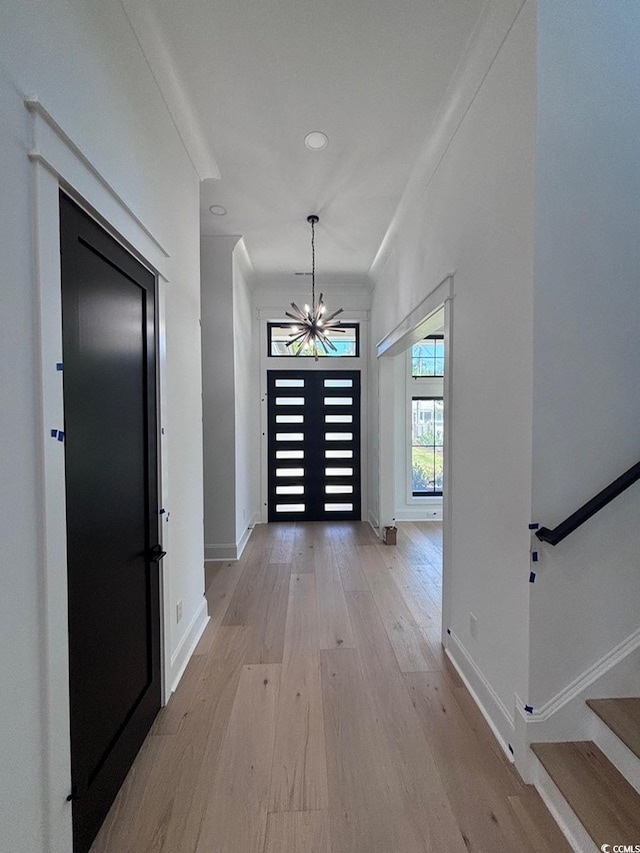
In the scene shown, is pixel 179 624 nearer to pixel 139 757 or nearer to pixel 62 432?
pixel 139 757

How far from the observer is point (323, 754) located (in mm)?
1678

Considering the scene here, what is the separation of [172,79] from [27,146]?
142 centimetres

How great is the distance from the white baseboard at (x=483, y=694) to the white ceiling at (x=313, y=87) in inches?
123

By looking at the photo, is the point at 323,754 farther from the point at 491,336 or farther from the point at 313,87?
the point at 313,87

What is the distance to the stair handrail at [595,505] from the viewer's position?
4.74 ft

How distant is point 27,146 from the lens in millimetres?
1040

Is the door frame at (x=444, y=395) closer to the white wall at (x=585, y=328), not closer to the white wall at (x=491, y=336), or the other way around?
the white wall at (x=491, y=336)

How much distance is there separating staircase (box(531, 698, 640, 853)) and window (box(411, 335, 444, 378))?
4.66 metres

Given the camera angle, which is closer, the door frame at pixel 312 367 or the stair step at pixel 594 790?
the stair step at pixel 594 790

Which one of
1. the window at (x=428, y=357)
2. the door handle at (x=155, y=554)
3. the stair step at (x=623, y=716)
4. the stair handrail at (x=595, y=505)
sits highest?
the window at (x=428, y=357)

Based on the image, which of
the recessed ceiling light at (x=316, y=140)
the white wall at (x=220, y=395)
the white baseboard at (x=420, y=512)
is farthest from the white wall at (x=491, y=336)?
the white baseboard at (x=420, y=512)

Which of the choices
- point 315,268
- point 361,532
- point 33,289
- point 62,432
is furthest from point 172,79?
point 361,532

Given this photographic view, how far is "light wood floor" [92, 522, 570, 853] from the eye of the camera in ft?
4.44

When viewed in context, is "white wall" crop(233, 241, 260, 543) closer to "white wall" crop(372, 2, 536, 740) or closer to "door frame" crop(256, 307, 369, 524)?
"door frame" crop(256, 307, 369, 524)
